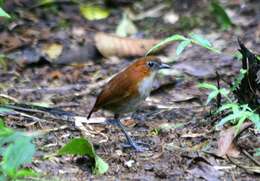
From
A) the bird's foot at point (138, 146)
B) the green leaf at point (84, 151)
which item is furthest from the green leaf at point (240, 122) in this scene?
the green leaf at point (84, 151)

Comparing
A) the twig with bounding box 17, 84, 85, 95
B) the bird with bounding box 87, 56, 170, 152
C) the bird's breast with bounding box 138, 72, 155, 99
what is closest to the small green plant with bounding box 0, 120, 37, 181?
the bird with bounding box 87, 56, 170, 152

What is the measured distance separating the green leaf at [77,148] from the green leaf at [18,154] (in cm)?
98

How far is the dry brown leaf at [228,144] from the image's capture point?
17.5ft

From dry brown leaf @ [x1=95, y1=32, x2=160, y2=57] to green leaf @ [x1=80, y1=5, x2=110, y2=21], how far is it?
138 cm

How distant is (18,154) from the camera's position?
13.3 ft

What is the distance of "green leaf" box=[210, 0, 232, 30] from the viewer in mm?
9125

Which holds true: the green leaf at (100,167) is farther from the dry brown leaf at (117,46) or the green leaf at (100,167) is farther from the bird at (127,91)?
the dry brown leaf at (117,46)

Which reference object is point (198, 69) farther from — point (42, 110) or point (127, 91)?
point (42, 110)

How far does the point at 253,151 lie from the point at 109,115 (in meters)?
1.79

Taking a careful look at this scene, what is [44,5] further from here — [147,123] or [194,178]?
[194,178]

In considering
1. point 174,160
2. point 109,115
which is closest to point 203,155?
point 174,160

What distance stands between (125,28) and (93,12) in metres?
0.78

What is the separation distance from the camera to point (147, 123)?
6.47m

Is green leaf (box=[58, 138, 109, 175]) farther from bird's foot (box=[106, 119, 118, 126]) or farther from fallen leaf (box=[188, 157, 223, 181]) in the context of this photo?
bird's foot (box=[106, 119, 118, 126])
